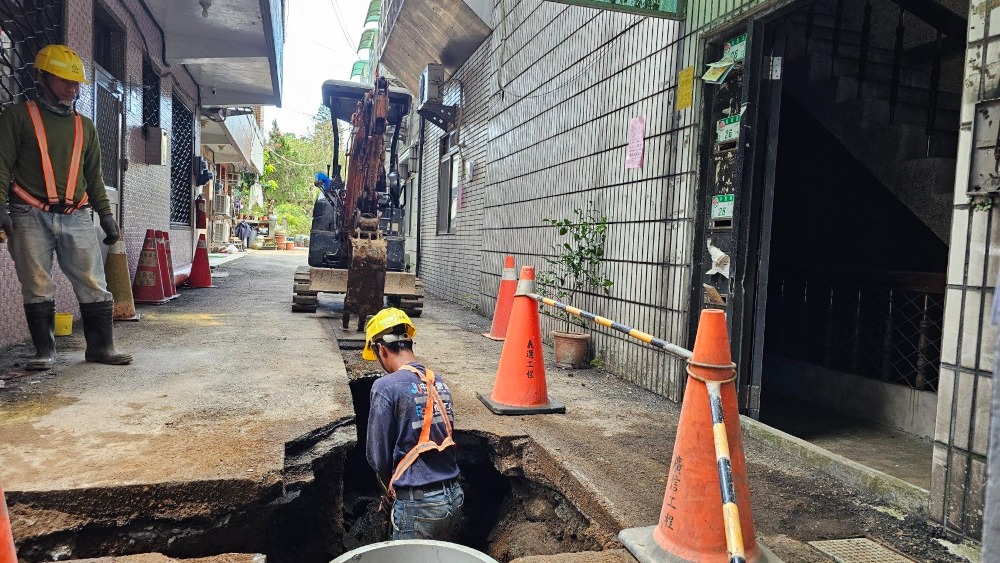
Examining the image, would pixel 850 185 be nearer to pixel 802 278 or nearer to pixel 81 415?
pixel 802 278

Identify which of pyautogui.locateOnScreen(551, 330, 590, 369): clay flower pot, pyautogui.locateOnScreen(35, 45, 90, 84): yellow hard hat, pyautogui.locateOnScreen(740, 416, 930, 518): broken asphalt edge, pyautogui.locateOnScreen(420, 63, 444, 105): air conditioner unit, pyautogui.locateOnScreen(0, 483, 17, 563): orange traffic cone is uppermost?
pyautogui.locateOnScreen(420, 63, 444, 105): air conditioner unit

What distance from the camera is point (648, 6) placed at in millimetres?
4340

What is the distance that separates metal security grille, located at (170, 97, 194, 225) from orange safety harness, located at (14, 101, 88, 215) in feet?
22.8

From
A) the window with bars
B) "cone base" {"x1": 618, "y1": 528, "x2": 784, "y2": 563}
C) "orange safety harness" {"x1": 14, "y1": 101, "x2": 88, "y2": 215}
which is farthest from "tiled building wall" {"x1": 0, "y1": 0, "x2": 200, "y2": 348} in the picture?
"cone base" {"x1": 618, "y1": 528, "x2": 784, "y2": 563}

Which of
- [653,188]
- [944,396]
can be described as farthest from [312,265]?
[944,396]

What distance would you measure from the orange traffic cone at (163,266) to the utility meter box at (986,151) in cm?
809

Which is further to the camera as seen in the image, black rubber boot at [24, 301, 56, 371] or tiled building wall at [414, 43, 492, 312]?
tiled building wall at [414, 43, 492, 312]

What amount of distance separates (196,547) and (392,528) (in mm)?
812

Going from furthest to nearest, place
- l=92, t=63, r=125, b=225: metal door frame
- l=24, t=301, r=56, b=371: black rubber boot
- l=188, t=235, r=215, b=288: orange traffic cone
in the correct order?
l=188, t=235, r=215, b=288: orange traffic cone, l=92, t=63, r=125, b=225: metal door frame, l=24, t=301, r=56, b=371: black rubber boot

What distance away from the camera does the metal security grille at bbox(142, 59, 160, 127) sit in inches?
341

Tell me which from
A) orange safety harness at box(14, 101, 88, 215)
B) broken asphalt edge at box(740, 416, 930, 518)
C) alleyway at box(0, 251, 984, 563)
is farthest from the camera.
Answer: orange safety harness at box(14, 101, 88, 215)

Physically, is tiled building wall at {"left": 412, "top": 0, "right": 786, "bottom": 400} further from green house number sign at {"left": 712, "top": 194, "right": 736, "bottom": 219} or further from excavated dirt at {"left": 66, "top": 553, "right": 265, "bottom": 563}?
excavated dirt at {"left": 66, "top": 553, "right": 265, "bottom": 563}

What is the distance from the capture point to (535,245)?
6.83 m

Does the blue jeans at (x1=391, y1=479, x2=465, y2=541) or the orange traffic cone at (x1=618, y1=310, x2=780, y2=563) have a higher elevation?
the orange traffic cone at (x1=618, y1=310, x2=780, y2=563)
